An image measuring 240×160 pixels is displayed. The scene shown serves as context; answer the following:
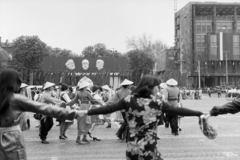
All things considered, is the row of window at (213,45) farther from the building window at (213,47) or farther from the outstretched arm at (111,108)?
the outstretched arm at (111,108)

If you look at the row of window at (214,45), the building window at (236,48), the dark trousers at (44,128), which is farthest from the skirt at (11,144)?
the building window at (236,48)

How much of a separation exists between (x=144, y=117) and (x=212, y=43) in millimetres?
66174

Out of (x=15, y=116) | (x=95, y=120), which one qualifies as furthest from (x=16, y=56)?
(x=15, y=116)

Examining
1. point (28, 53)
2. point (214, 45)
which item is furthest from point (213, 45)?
point (28, 53)

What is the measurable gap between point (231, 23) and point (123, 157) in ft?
227

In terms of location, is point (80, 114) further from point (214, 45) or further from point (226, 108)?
point (214, 45)

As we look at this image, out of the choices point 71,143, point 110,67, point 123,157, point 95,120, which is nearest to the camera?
point 123,157

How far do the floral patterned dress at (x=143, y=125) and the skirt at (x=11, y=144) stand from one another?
125 centimetres

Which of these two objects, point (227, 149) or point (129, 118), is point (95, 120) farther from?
point (129, 118)

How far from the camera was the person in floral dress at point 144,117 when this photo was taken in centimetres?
388

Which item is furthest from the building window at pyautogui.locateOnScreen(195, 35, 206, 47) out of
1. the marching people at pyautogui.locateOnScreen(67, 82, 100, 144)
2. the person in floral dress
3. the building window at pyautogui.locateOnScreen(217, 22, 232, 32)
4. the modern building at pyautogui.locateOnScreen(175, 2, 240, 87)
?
the person in floral dress

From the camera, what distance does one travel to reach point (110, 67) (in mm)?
50188

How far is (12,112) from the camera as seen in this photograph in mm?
3729

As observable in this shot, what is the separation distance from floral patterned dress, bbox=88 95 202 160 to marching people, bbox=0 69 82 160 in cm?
82
